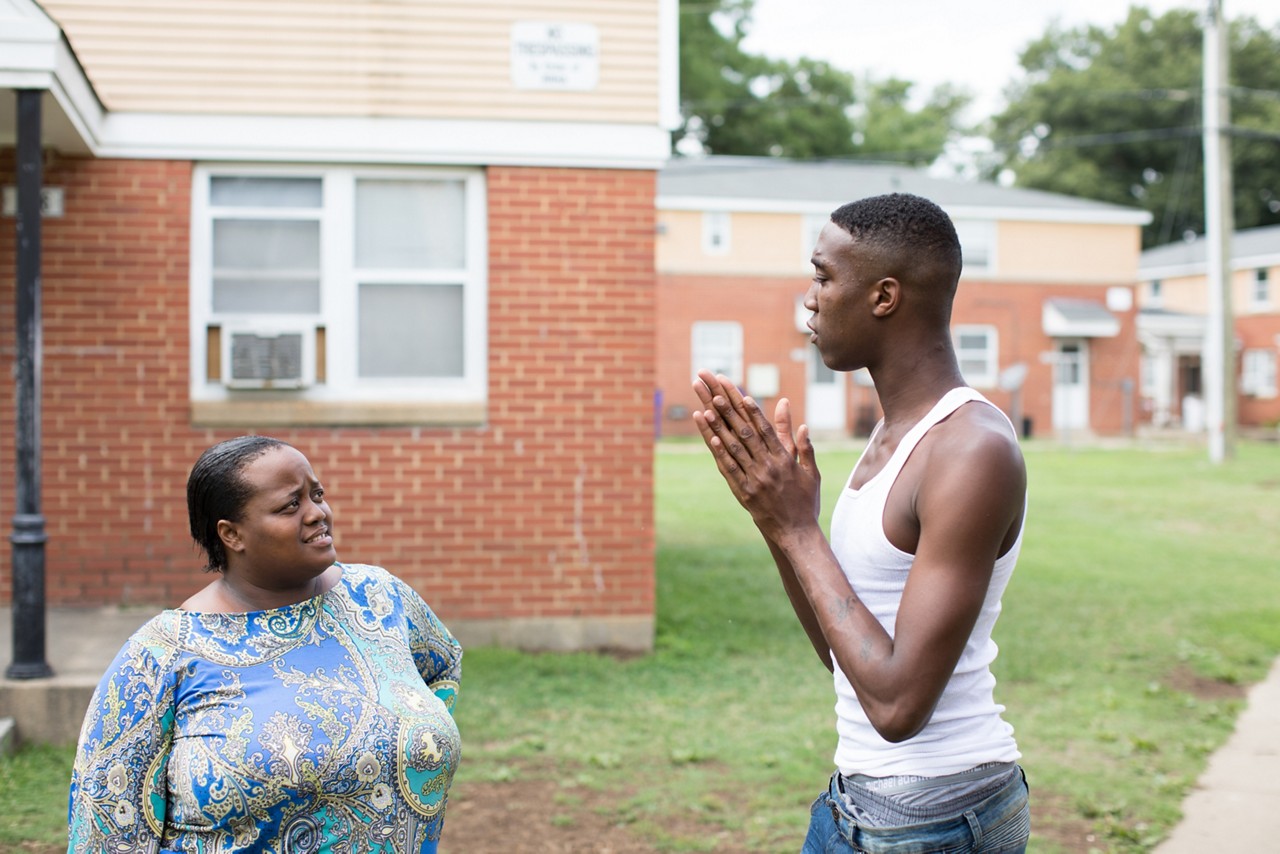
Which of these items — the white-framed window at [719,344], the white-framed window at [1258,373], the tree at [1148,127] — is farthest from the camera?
the tree at [1148,127]

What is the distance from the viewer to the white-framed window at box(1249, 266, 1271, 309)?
37938 mm

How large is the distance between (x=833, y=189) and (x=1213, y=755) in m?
27.8

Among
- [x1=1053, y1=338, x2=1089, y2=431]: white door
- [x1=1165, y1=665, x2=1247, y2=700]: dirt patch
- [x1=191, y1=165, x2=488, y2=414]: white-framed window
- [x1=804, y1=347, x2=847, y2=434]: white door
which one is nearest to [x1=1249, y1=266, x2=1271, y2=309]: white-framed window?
[x1=1053, y1=338, x2=1089, y2=431]: white door

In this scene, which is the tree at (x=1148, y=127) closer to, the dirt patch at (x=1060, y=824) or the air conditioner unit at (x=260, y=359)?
the air conditioner unit at (x=260, y=359)

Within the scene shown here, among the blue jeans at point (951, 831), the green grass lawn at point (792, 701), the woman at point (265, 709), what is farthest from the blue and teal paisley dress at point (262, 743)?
the green grass lawn at point (792, 701)

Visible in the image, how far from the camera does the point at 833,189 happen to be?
32.6 m

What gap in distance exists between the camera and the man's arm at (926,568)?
5.87ft

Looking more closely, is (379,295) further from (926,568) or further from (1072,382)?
(1072,382)

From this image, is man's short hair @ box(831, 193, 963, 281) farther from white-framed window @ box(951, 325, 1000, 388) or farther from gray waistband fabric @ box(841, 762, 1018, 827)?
white-framed window @ box(951, 325, 1000, 388)

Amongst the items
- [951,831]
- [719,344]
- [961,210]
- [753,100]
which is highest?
[753,100]

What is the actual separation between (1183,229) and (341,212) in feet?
180

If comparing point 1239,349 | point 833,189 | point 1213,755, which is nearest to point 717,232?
point 833,189

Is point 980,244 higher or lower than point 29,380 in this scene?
higher

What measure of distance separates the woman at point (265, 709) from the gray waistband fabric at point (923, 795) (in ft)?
3.17
